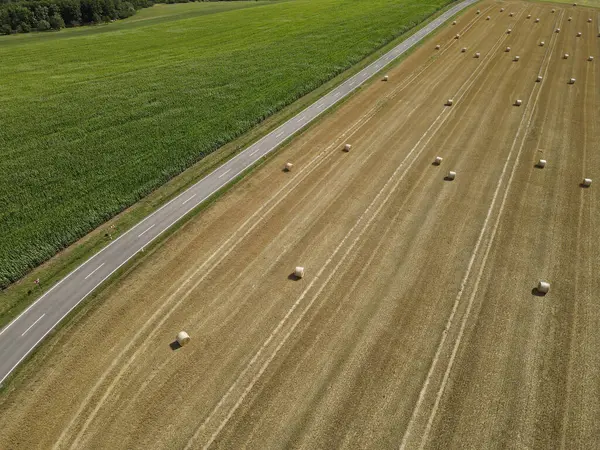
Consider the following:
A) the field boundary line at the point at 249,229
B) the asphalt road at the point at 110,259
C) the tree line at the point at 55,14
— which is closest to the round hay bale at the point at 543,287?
the field boundary line at the point at 249,229

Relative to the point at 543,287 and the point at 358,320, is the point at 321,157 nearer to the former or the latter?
the point at 358,320

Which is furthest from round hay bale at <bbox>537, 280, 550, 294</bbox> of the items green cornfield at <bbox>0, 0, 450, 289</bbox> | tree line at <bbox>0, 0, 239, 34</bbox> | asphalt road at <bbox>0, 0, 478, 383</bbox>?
tree line at <bbox>0, 0, 239, 34</bbox>

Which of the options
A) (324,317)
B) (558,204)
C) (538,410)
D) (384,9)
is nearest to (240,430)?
(324,317)

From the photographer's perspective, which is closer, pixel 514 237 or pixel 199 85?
pixel 514 237

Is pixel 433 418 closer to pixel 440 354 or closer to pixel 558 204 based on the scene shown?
pixel 440 354

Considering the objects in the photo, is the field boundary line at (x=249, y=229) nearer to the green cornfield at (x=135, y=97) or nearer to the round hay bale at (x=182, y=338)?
the round hay bale at (x=182, y=338)
